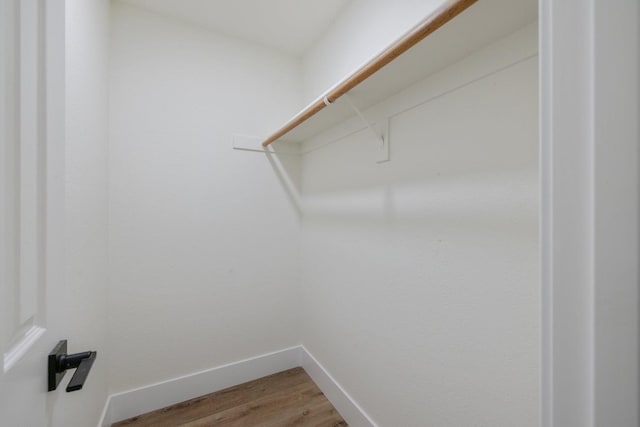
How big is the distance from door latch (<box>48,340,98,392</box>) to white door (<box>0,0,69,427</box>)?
2 centimetres

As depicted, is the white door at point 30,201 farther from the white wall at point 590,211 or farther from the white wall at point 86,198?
the white wall at point 590,211

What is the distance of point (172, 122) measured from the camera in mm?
1490

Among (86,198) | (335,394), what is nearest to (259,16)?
(86,198)

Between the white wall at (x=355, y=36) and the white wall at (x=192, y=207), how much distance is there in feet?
0.88

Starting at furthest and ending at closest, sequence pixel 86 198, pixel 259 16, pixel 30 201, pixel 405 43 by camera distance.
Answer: pixel 259 16
pixel 86 198
pixel 405 43
pixel 30 201

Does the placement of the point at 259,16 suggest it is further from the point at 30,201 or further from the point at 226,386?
the point at 226,386

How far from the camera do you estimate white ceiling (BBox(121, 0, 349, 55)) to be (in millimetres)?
1396

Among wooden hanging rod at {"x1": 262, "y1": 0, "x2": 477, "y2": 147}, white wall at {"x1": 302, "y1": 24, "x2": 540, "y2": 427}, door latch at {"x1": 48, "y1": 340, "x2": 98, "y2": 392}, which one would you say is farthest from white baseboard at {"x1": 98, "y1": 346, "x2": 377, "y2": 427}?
wooden hanging rod at {"x1": 262, "y1": 0, "x2": 477, "y2": 147}

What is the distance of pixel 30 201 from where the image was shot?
42 centimetres

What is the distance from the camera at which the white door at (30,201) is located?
14.3 inches

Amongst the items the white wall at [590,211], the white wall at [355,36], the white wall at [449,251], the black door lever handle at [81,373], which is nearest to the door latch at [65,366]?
the black door lever handle at [81,373]

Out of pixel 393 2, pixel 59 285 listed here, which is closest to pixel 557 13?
pixel 59 285

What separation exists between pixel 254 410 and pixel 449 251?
144 centimetres

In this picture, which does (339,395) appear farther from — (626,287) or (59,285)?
(626,287)
